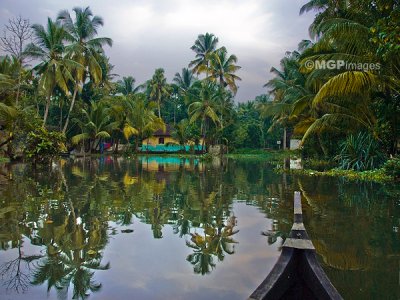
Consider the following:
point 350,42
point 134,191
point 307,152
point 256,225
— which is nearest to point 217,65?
point 307,152

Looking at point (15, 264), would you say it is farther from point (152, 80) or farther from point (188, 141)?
point (152, 80)

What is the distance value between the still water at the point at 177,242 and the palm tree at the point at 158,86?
36914 mm

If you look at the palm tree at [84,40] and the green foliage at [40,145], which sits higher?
the palm tree at [84,40]

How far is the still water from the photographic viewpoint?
4.07 m

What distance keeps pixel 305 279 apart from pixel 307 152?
889 inches

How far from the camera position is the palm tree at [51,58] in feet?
85.1

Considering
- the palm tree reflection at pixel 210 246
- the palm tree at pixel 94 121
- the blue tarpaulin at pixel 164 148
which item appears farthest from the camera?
the blue tarpaulin at pixel 164 148

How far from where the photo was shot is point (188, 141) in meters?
43.0

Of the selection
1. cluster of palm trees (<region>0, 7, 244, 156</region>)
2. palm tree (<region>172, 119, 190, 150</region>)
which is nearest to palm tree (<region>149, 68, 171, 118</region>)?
cluster of palm trees (<region>0, 7, 244, 156</region>)

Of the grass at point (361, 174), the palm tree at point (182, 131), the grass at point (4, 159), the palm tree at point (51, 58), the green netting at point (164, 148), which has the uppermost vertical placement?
the palm tree at point (51, 58)

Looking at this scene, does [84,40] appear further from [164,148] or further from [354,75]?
[354,75]

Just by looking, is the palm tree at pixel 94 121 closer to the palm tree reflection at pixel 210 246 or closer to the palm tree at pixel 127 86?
the palm tree at pixel 127 86

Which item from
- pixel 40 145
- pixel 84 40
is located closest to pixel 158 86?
pixel 84 40

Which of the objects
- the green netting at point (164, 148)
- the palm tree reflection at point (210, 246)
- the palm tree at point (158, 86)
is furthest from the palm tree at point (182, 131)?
the palm tree reflection at point (210, 246)
